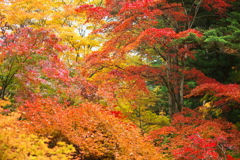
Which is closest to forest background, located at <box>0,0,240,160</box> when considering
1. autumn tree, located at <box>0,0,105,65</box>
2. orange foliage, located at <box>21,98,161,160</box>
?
orange foliage, located at <box>21,98,161,160</box>

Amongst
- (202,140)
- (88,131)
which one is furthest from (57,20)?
(202,140)

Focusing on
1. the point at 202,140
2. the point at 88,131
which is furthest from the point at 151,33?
the point at 88,131

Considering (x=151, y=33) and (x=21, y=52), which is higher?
(x=151, y=33)

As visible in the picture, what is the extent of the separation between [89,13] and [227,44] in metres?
4.85

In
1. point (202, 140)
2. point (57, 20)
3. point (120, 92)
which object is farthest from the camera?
point (57, 20)

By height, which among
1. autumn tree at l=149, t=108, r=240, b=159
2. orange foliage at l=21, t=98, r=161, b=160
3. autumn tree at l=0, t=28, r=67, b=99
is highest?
autumn tree at l=0, t=28, r=67, b=99

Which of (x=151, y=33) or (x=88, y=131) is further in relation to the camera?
(x=151, y=33)

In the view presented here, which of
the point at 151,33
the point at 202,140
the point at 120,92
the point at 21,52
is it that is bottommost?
the point at 120,92

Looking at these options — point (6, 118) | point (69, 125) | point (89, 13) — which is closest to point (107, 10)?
point (89, 13)

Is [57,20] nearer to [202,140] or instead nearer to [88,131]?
[88,131]

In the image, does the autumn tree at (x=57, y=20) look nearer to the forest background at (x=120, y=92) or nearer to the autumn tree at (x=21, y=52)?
the forest background at (x=120, y=92)

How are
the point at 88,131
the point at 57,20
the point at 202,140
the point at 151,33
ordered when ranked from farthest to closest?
the point at 57,20
the point at 151,33
the point at 202,140
the point at 88,131

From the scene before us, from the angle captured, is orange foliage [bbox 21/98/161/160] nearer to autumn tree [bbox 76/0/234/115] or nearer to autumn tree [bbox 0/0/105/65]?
autumn tree [bbox 76/0/234/115]

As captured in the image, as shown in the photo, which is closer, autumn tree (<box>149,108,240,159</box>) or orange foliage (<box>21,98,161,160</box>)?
orange foliage (<box>21,98,161,160</box>)
